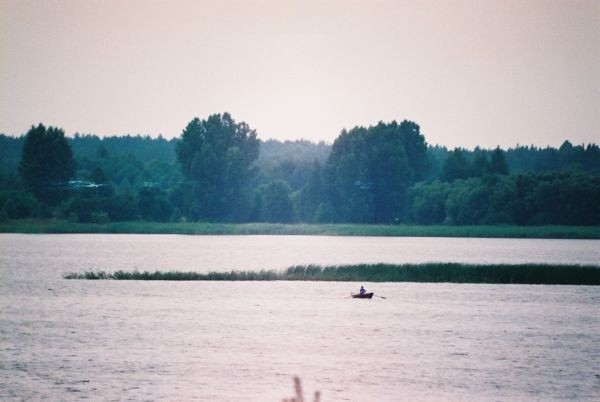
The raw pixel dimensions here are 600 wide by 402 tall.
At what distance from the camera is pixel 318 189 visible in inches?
5522

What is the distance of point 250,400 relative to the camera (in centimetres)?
2881

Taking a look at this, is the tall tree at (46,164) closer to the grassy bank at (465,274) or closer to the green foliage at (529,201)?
the green foliage at (529,201)

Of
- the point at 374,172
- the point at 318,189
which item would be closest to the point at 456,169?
the point at 374,172

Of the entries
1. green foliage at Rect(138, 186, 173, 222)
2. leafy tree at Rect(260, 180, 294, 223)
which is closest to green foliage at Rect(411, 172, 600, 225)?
leafy tree at Rect(260, 180, 294, 223)

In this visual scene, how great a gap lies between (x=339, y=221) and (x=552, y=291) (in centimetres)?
7624

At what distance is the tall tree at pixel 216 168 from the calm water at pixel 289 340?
60.5 metres

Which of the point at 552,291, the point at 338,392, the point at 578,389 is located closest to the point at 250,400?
the point at 338,392

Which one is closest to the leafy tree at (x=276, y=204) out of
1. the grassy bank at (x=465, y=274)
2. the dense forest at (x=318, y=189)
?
the dense forest at (x=318, y=189)

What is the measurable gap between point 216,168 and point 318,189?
15824 mm

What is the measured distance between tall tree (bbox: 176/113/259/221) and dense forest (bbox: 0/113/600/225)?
0.41ft

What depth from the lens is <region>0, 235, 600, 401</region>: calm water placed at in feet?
101

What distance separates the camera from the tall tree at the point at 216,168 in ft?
428

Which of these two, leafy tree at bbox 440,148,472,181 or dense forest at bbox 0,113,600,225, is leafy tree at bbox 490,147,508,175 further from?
leafy tree at bbox 440,148,472,181

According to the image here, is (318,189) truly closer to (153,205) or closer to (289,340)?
(153,205)
